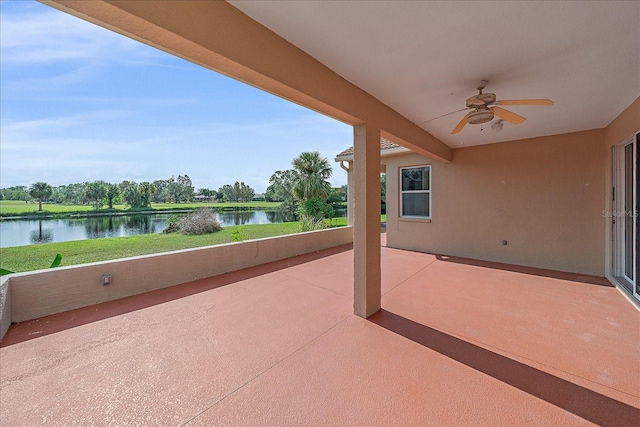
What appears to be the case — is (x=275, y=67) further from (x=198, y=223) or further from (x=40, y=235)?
(x=40, y=235)

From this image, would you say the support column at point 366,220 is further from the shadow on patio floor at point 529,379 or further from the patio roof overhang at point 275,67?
the shadow on patio floor at point 529,379

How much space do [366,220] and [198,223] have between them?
1085cm

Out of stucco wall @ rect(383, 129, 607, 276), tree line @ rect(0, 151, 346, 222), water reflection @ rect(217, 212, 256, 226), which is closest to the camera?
stucco wall @ rect(383, 129, 607, 276)

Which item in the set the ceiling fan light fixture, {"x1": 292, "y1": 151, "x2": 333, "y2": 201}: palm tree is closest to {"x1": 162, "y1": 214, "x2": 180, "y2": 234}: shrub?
{"x1": 292, "y1": 151, "x2": 333, "y2": 201}: palm tree

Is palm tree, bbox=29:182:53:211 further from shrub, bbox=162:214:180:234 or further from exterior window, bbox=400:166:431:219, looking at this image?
exterior window, bbox=400:166:431:219

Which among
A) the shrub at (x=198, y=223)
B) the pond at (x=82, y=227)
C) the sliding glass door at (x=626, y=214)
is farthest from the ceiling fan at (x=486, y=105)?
the pond at (x=82, y=227)

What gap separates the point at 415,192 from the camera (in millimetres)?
7285

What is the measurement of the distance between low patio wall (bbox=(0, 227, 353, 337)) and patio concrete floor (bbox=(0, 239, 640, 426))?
20cm

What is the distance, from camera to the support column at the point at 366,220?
3.23 meters

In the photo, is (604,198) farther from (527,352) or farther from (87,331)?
(87,331)

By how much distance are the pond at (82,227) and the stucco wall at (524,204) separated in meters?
11.0

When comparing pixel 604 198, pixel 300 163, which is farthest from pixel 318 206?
pixel 604 198

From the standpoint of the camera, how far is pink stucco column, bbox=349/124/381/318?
10.6 feet

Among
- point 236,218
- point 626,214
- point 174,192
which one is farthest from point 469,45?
point 174,192
